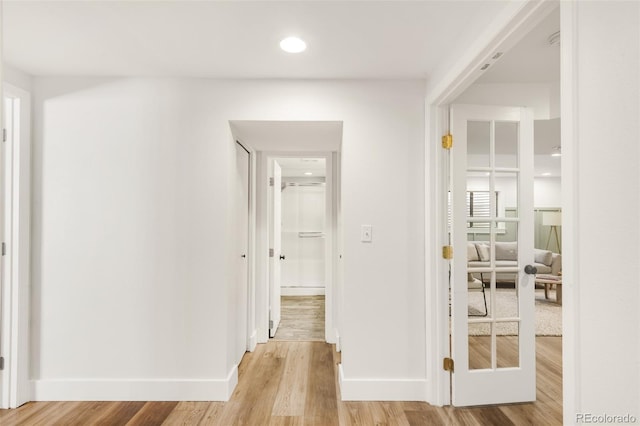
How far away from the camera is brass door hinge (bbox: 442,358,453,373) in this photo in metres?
2.25

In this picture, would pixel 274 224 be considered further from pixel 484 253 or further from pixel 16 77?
pixel 16 77

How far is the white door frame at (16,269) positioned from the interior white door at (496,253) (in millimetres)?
2875

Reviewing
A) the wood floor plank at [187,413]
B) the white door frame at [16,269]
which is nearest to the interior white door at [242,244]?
the wood floor plank at [187,413]

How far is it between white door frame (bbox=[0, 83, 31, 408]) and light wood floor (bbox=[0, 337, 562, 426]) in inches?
7.0

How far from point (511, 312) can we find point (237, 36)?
2.40 m

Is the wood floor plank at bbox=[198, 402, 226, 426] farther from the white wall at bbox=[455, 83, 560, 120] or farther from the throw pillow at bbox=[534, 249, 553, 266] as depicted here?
the throw pillow at bbox=[534, 249, 553, 266]

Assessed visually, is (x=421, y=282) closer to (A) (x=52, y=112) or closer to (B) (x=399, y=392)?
(B) (x=399, y=392)

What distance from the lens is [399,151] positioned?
7.82 ft

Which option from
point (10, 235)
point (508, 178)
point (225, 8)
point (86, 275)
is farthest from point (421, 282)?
point (10, 235)

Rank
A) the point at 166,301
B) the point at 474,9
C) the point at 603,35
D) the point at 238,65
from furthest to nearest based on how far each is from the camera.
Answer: the point at 166,301
the point at 238,65
the point at 474,9
the point at 603,35

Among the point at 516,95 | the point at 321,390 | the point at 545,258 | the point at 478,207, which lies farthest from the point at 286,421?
→ the point at 545,258

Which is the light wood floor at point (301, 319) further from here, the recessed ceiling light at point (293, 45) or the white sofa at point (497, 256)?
the recessed ceiling light at point (293, 45)

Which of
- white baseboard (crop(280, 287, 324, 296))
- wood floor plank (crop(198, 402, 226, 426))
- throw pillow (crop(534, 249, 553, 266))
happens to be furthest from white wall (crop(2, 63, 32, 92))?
throw pillow (crop(534, 249, 553, 266))

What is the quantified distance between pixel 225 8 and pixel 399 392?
2536mm
